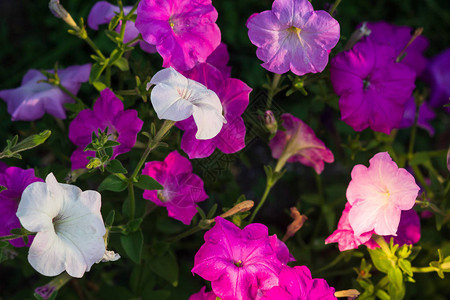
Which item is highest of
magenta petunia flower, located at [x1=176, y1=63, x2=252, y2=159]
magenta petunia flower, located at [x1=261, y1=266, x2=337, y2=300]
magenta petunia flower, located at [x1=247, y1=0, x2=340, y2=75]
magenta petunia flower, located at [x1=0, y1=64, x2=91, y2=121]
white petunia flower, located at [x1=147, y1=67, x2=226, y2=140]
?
magenta petunia flower, located at [x1=247, y1=0, x2=340, y2=75]

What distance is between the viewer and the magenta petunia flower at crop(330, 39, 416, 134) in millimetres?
964

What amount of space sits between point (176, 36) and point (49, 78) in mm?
297

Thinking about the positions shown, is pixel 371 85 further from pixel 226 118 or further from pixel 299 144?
pixel 226 118

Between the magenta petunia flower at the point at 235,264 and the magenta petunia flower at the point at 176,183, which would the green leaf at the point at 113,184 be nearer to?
the magenta petunia flower at the point at 176,183

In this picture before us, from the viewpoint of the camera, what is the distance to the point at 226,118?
0.91 m

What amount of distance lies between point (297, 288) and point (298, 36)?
1.38 feet

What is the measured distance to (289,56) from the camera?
0.87 m

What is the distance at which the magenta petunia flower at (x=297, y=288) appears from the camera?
2.58 ft

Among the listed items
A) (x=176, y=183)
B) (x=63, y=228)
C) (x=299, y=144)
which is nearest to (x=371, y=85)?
(x=299, y=144)

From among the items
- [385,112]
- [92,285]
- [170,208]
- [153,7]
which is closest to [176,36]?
[153,7]

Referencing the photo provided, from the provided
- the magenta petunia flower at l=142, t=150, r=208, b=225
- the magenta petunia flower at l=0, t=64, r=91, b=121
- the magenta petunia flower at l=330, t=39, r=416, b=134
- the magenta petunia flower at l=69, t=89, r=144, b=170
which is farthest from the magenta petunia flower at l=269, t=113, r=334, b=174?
the magenta petunia flower at l=0, t=64, r=91, b=121

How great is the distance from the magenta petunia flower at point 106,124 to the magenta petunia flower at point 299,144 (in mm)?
300

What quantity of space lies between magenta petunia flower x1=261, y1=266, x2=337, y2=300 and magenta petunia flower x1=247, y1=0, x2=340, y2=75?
13.1 inches

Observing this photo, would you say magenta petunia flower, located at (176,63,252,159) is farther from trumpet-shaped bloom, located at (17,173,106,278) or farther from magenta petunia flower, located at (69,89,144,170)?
trumpet-shaped bloom, located at (17,173,106,278)
